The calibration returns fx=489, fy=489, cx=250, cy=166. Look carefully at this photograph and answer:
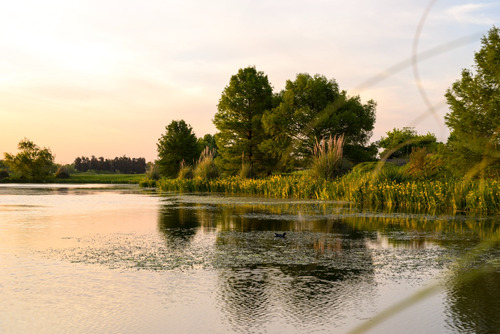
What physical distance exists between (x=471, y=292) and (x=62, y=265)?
593 cm

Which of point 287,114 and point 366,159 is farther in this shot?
point 366,159

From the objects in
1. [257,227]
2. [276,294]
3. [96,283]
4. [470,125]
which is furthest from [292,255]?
[470,125]

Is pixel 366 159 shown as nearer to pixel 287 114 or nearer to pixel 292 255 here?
pixel 287 114

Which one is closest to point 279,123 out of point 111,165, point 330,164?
point 330,164

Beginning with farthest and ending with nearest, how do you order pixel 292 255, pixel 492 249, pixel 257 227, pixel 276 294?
pixel 257 227
pixel 492 249
pixel 292 255
pixel 276 294

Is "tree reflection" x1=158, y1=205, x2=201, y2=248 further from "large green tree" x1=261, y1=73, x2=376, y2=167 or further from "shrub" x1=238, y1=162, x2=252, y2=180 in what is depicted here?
"large green tree" x1=261, y1=73, x2=376, y2=167

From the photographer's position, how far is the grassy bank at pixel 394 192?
59.6 ft

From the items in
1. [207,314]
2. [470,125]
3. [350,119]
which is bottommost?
[207,314]

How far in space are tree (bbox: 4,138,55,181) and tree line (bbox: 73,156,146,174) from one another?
36086 millimetres

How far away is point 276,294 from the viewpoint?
19.4 ft

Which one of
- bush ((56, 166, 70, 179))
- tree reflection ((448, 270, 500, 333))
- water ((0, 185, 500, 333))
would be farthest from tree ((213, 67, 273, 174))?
tree reflection ((448, 270, 500, 333))

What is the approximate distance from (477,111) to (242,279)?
18.6 m

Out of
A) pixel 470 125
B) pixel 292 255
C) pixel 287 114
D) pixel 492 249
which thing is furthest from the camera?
pixel 287 114

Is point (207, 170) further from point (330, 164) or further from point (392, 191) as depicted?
point (392, 191)
